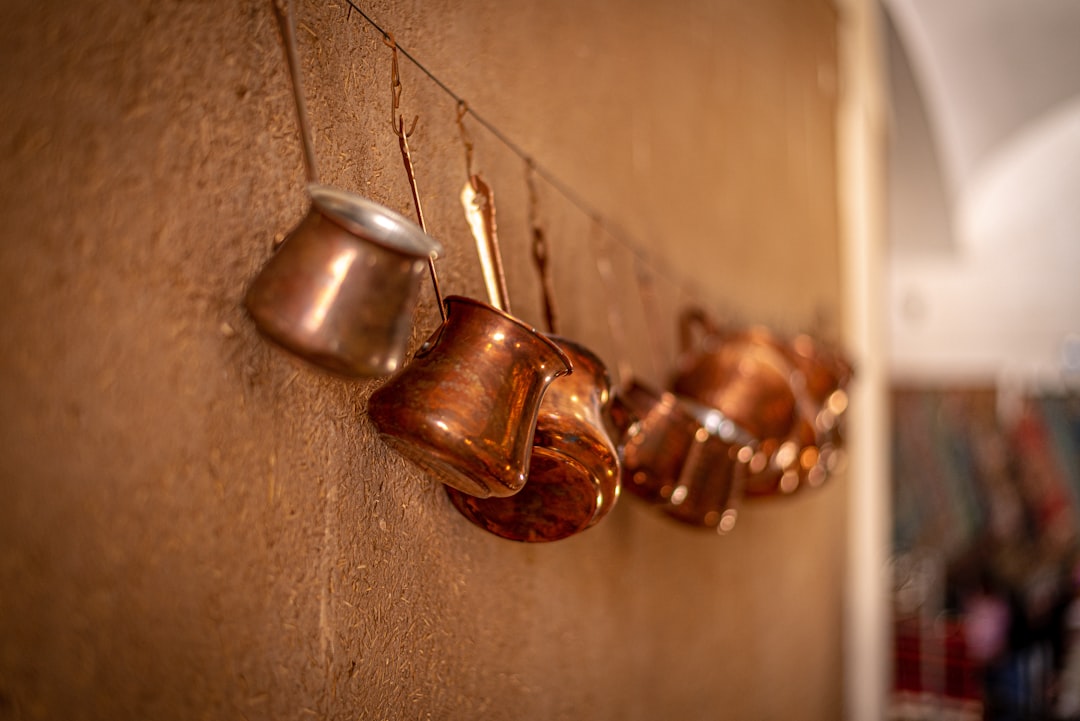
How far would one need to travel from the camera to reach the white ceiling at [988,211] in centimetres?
425

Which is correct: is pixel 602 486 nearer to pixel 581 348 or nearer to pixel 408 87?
pixel 581 348

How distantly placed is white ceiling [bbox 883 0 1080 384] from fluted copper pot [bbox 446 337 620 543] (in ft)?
12.4

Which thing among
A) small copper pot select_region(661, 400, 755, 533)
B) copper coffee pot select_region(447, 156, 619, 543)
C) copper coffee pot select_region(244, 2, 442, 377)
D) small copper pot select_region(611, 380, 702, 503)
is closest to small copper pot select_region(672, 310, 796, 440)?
small copper pot select_region(661, 400, 755, 533)

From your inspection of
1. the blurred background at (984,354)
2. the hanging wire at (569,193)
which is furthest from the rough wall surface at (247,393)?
the blurred background at (984,354)

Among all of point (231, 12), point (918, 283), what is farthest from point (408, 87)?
point (918, 283)

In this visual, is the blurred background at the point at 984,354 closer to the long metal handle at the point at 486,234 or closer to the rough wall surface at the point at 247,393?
the rough wall surface at the point at 247,393

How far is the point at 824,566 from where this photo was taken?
7.82 ft

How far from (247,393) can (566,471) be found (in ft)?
0.90

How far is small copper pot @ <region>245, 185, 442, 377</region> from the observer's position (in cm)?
51

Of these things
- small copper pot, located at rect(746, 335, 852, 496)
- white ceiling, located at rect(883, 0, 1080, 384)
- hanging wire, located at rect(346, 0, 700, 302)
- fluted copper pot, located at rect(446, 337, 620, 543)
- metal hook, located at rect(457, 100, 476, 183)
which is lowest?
fluted copper pot, located at rect(446, 337, 620, 543)

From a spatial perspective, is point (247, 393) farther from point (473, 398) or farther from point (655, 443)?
point (655, 443)

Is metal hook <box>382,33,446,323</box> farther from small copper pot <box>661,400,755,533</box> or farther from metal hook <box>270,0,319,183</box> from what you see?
small copper pot <box>661,400,755,533</box>

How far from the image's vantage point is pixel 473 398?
624 mm

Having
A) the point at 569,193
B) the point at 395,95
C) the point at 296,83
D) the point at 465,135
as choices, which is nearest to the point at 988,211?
the point at 569,193
